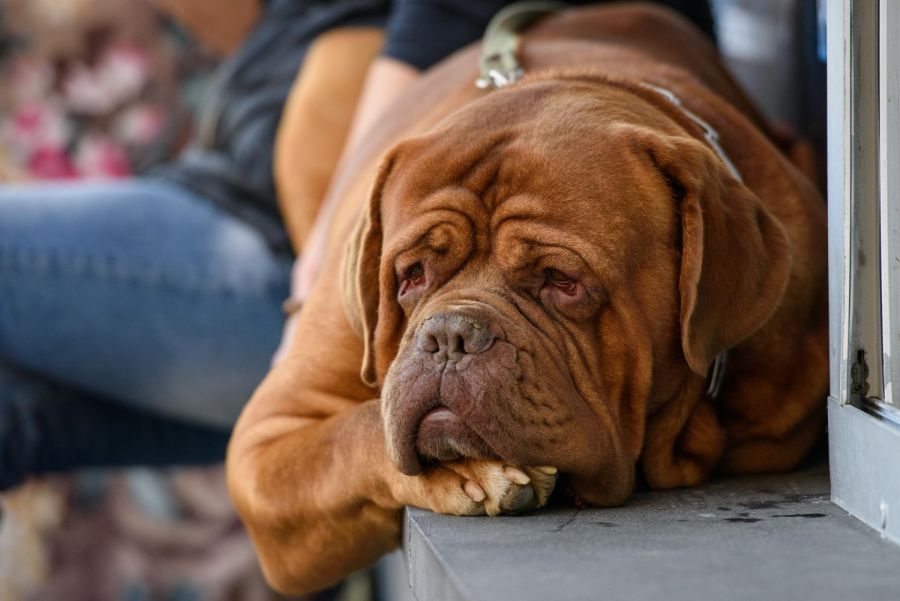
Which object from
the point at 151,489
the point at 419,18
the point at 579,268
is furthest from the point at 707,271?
the point at 151,489

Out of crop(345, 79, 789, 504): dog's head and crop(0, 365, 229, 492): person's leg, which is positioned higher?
crop(345, 79, 789, 504): dog's head

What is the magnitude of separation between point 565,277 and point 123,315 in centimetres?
153

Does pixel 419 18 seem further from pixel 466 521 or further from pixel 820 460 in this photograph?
pixel 466 521

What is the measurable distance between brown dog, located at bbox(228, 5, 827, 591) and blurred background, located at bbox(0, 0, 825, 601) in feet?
4.28

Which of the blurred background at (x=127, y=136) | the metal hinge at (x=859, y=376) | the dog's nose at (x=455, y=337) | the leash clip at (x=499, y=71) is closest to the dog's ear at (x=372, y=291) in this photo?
the dog's nose at (x=455, y=337)

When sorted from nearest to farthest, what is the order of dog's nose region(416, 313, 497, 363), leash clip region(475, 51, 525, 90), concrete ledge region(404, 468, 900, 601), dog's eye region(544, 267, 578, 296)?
concrete ledge region(404, 468, 900, 601), dog's nose region(416, 313, 497, 363), dog's eye region(544, 267, 578, 296), leash clip region(475, 51, 525, 90)

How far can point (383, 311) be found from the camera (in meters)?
1.75

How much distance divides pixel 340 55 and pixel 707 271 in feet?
5.78

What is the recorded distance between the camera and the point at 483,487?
1.54 m

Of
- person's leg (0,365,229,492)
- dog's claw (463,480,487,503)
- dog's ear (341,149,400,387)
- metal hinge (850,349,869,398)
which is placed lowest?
person's leg (0,365,229,492)

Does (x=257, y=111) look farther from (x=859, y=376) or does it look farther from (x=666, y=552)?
(x=666, y=552)

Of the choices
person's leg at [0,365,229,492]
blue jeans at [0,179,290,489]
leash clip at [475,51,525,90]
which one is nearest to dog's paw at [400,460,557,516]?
leash clip at [475,51,525,90]

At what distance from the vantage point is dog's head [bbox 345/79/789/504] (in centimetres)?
151

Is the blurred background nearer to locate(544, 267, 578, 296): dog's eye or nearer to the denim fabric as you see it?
the denim fabric
